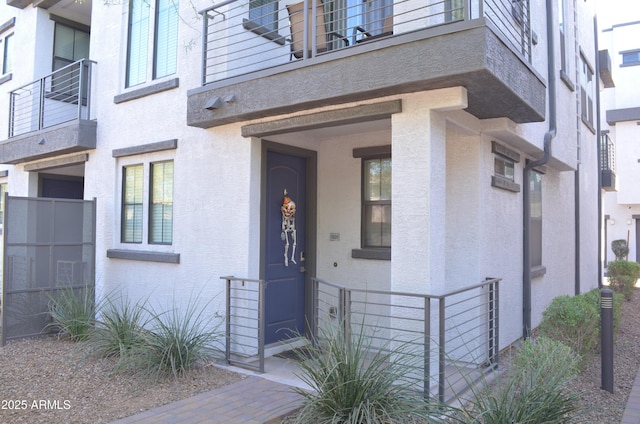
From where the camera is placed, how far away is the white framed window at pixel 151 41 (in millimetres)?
7836

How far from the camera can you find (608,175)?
15.0 metres

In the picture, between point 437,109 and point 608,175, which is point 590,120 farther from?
point 437,109

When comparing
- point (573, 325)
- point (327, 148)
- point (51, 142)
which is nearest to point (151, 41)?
point (51, 142)

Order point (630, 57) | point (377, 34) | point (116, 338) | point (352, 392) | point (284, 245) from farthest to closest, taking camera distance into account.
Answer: point (630, 57) < point (284, 245) < point (377, 34) < point (116, 338) < point (352, 392)

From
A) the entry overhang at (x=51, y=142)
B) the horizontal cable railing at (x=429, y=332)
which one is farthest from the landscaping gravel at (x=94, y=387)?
the entry overhang at (x=51, y=142)

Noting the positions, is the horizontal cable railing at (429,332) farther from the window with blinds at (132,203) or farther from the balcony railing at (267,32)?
the window with blinds at (132,203)

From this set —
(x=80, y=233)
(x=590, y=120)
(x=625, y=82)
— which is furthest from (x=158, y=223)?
(x=625, y=82)

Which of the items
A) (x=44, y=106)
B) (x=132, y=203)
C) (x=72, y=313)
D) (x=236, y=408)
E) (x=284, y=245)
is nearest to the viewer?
(x=236, y=408)

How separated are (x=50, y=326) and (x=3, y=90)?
6.88 metres

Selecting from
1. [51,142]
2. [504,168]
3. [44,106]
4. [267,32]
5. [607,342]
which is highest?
[267,32]

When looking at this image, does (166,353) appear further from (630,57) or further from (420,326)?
(630,57)

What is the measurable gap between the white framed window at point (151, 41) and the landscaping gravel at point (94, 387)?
14.3ft

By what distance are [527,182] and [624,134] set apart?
19.7 metres

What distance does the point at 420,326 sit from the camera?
16.4 feet
